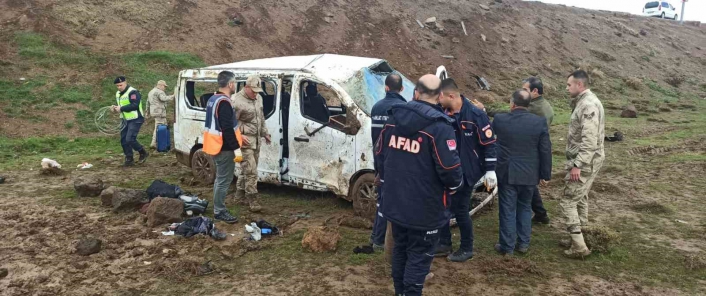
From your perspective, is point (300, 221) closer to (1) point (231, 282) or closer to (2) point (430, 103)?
(1) point (231, 282)

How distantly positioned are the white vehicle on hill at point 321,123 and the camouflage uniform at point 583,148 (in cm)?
173

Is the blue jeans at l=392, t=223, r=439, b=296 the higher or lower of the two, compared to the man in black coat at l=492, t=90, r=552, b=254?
lower

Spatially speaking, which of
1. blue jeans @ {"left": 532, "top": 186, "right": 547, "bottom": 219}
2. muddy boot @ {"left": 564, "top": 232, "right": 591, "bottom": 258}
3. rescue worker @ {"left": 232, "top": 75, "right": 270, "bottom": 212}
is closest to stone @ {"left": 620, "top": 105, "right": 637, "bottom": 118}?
blue jeans @ {"left": 532, "top": 186, "right": 547, "bottom": 219}

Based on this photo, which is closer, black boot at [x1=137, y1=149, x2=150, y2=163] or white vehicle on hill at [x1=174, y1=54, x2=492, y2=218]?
white vehicle on hill at [x1=174, y1=54, x2=492, y2=218]

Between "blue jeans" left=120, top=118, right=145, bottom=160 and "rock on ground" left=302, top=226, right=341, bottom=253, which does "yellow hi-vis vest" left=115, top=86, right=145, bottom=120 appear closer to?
"blue jeans" left=120, top=118, right=145, bottom=160

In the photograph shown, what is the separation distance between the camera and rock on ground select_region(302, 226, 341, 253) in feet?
17.7

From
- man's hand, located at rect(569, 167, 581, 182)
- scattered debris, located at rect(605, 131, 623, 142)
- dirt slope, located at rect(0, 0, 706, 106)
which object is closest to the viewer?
man's hand, located at rect(569, 167, 581, 182)

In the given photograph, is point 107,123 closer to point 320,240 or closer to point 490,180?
point 320,240

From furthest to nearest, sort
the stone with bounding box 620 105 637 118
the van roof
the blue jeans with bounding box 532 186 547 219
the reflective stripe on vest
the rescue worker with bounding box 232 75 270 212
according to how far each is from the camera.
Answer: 1. the stone with bounding box 620 105 637 118
2. the van roof
3. the rescue worker with bounding box 232 75 270 212
4. the blue jeans with bounding box 532 186 547 219
5. the reflective stripe on vest

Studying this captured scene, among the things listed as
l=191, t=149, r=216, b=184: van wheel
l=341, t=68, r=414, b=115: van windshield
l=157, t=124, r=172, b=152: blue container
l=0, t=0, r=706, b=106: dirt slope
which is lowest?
l=191, t=149, r=216, b=184: van wheel

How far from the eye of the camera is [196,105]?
7.91 metres

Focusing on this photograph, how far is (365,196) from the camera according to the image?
20.5ft

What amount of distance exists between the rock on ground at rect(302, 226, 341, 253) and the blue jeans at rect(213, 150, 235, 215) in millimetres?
1364

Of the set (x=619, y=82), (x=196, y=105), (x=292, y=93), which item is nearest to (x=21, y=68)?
(x=196, y=105)
